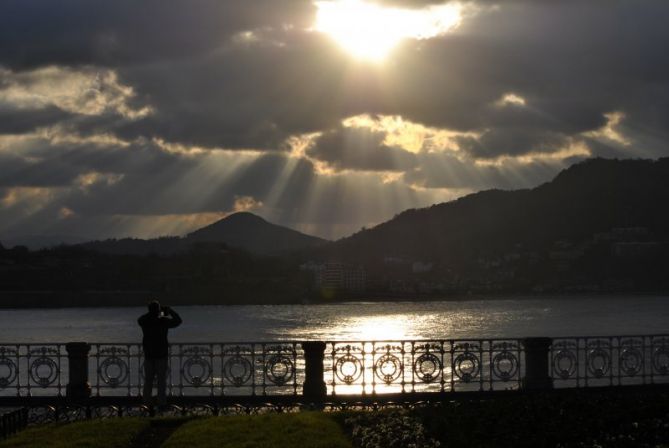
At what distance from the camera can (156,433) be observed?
1423 centimetres

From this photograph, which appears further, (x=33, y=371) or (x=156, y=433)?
(x=33, y=371)

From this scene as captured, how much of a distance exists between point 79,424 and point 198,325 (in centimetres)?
11939

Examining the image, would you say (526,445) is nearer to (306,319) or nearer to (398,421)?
(398,421)

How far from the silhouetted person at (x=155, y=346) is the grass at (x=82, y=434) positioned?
2.28 meters

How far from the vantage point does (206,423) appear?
47.5 ft

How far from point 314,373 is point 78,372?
4687 millimetres

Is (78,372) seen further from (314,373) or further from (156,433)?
(156,433)

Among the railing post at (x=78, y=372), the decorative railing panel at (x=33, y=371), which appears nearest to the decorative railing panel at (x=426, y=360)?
the railing post at (x=78, y=372)

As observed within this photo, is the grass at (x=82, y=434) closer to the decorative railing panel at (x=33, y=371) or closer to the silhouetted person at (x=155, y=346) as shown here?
the silhouetted person at (x=155, y=346)

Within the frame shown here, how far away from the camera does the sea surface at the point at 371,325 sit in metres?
108

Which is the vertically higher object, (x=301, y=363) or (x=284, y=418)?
(x=284, y=418)

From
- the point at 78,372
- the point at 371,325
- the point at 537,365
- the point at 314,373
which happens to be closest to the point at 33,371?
the point at 78,372

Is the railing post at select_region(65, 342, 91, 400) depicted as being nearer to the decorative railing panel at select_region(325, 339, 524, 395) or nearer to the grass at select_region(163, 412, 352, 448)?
the decorative railing panel at select_region(325, 339, 524, 395)

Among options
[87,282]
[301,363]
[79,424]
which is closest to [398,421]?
[79,424]
